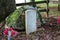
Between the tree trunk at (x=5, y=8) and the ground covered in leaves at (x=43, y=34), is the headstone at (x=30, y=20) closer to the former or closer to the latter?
the ground covered in leaves at (x=43, y=34)

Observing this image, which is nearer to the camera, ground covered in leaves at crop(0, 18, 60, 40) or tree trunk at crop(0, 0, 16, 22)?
ground covered in leaves at crop(0, 18, 60, 40)

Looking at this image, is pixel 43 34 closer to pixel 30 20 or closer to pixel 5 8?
pixel 30 20

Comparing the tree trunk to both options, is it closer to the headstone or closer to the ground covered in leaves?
the ground covered in leaves

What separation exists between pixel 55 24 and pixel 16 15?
1.58 metres

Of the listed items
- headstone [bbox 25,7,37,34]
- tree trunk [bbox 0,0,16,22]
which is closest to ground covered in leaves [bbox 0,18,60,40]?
headstone [bbox 25,7,37,34]

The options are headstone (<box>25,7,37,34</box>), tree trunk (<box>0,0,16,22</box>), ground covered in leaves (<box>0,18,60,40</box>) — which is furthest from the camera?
tree trunk (<box>0,0,16,22</box>)

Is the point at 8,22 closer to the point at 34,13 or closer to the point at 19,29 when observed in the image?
the point at 19,29

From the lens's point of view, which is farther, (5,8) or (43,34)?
(5,8)

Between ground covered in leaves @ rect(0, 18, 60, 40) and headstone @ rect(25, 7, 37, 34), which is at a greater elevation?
headstone @ rect(25, 7, 37, 34)

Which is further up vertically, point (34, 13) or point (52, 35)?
point (34, 13)

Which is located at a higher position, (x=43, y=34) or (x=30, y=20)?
(x=30, y=20)

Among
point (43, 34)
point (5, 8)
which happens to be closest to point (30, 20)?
point (43, 34)

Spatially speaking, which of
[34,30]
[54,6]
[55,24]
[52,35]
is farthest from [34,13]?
[54,6]

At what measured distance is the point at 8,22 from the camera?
17.3 ft
